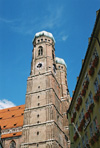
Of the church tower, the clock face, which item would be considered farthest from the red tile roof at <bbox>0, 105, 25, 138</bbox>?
the clock face

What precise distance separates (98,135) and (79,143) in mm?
5390

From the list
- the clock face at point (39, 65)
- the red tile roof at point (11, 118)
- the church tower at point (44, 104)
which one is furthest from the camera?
the clock face at point (39, 65)

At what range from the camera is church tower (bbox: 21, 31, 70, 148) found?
31172mm

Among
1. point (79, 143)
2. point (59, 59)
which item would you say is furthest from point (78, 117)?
point (59, 59)

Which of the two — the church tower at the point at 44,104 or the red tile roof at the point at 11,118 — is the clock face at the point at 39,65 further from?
the red tile roof at the point at 11,118

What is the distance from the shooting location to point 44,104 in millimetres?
34812

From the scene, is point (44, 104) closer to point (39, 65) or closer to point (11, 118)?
point (39, 65)

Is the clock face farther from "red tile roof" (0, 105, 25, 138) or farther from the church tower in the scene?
"red tile roof" (0, 105, 25, 138)

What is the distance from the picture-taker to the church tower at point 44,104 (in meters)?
31.2

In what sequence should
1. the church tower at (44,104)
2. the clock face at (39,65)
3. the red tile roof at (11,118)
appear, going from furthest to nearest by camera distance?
the clock face at (39,65) → the red tile roof at (11,118) → the church tower at (44,104)

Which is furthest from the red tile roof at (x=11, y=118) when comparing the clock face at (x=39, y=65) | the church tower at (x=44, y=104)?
the clock face at (x=39, y=65)

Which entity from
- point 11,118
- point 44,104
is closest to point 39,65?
point 44,104

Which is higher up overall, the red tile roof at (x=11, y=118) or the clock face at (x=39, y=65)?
the clock face at (x=39, y=65)

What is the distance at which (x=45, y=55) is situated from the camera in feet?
141
